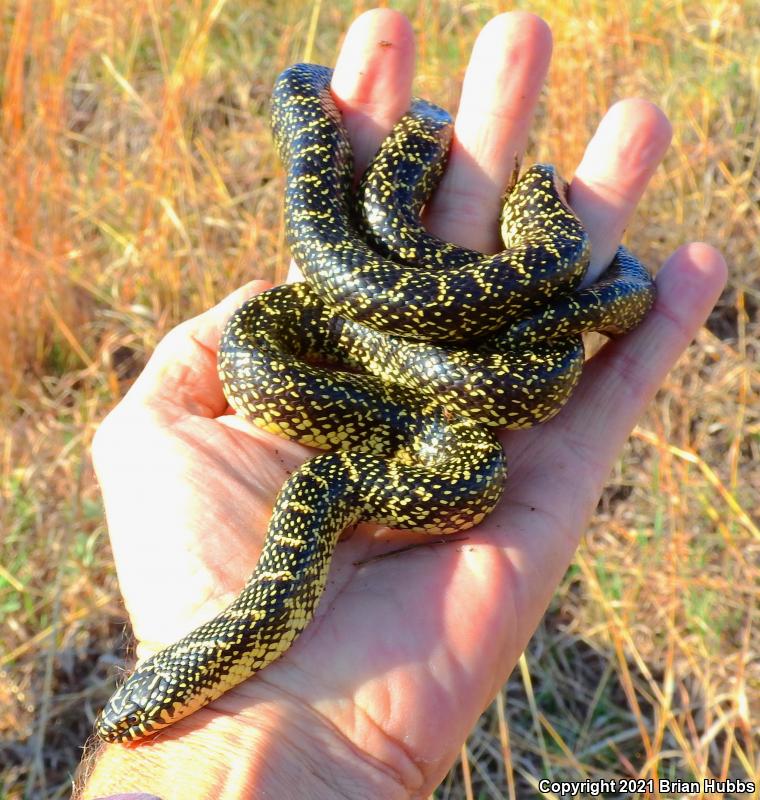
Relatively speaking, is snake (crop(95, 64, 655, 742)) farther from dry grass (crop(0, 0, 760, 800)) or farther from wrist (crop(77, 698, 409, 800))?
dry grass (crop(0, 0, 760, 800))

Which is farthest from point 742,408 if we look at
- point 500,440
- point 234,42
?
point 234,42

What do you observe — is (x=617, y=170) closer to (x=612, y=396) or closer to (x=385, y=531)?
(x=612, y=396)

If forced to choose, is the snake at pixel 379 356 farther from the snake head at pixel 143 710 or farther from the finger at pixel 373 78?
the finger at pixel 373 78

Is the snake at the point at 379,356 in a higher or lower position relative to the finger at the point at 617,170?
lower

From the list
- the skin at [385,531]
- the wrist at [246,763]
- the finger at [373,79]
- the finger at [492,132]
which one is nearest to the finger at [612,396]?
the skin at [385,531]

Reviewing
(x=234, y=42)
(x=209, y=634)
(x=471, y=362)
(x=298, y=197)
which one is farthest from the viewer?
(x=234, y=42)

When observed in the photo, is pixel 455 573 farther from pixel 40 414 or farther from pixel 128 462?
pixel 40 414

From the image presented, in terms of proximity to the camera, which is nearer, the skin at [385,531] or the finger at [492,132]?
the skin at [385,531]
